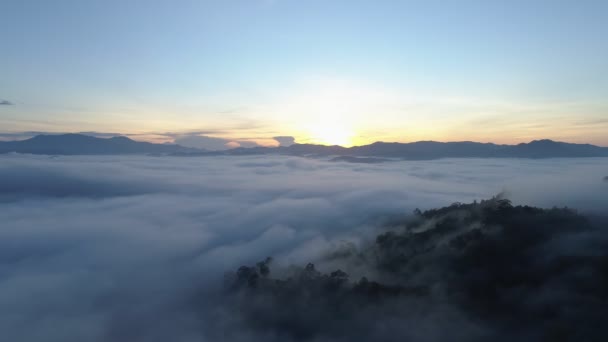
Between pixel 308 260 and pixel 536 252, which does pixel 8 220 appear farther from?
pixel 536 252

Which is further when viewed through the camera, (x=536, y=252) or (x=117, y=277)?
(x=117, y=277)

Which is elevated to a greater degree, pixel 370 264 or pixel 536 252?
pixel 536 252

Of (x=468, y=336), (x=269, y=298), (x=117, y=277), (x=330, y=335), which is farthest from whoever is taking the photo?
(x=117, y=277)

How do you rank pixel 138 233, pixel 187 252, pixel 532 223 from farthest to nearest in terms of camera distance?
pixel 138 233 → pixel 187 252 → pixel 532 223

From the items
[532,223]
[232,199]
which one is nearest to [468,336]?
[532,223]

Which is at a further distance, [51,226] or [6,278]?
[51,226]

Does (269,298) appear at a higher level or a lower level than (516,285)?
lower

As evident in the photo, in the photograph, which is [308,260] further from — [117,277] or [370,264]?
[117,277]

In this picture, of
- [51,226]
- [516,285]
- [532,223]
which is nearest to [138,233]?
[51,226]

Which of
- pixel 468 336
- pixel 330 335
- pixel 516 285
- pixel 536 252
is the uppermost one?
pixel 536 252
